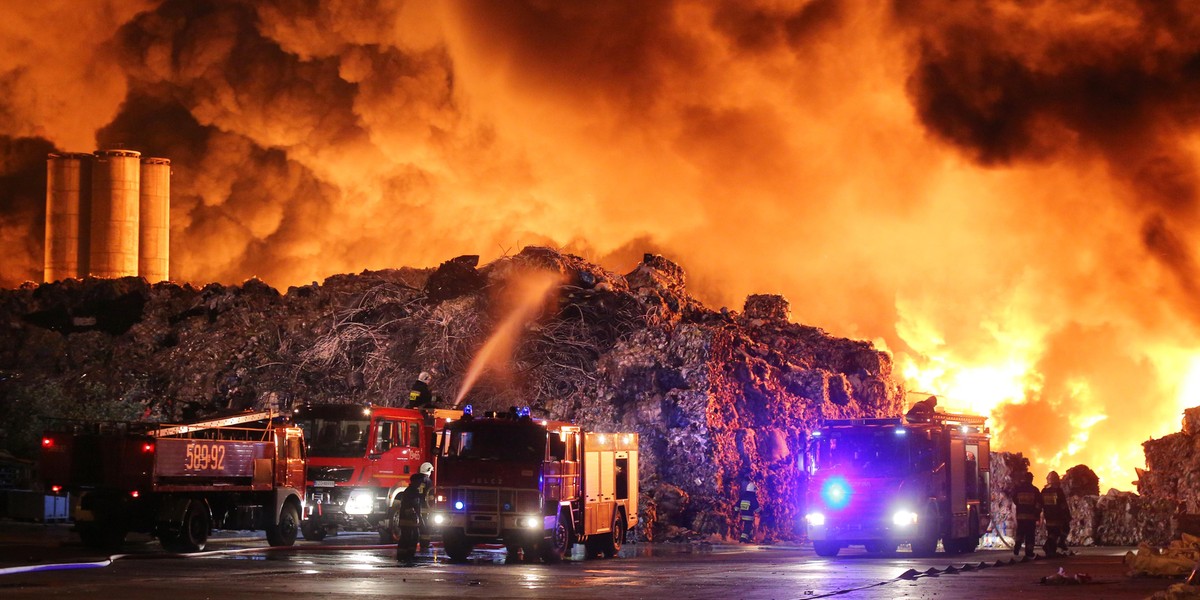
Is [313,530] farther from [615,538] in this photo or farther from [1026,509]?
[1026,509]

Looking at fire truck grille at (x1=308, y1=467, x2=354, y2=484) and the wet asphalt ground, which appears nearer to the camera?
the wet asphalt ground

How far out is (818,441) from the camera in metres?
27.3

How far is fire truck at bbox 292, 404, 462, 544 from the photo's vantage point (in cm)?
2895

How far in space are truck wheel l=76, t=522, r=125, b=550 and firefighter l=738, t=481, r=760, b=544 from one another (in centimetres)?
1517

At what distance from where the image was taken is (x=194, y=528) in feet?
80.2

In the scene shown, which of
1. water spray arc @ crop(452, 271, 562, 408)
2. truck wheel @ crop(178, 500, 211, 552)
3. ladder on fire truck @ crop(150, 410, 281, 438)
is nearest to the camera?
truck wheel @ crop(178, 500, 211, 552)

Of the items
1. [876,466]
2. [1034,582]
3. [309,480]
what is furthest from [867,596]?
[309,480]

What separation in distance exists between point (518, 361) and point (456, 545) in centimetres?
1489

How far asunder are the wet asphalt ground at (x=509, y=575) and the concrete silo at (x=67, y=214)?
74.4 feet

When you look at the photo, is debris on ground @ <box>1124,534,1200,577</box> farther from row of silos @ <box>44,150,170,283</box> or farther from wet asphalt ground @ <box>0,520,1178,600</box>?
row of silos @ <box>44,150,170,283</box>

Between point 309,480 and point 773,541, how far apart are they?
11717mm

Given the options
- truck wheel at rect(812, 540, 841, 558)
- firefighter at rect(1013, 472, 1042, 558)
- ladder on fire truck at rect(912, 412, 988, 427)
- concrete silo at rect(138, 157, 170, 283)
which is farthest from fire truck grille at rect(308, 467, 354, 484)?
concrete silo at rect(138, 157, 170, 283)

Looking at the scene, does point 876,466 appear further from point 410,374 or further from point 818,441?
point 410,374

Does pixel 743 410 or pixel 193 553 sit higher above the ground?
pixel 743 410
